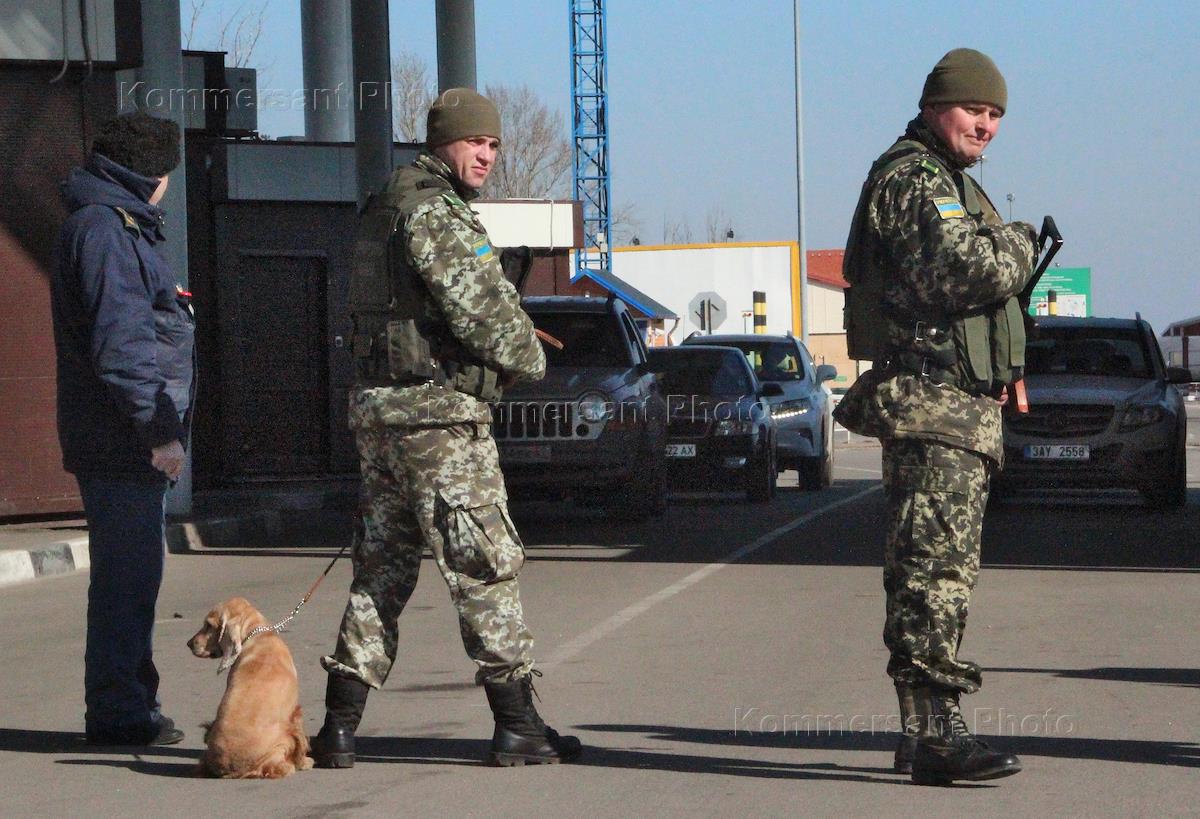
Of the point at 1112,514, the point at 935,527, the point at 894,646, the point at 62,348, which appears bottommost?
the point at 1112,514

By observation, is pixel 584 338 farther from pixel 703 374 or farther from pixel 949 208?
pixel 949 208

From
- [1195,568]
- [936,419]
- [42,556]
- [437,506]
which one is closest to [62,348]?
[437,506]

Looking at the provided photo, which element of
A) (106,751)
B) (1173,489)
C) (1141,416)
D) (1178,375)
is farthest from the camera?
(1178,375)

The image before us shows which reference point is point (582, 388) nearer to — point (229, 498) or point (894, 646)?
point (229, 498)

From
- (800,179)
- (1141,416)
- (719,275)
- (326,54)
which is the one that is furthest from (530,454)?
(719,275)

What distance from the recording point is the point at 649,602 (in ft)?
32.6

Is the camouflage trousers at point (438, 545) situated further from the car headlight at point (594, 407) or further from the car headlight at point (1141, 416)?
the car headlight at point (1141, 416)

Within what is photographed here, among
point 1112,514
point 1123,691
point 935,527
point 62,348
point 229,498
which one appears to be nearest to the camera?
point 935,527

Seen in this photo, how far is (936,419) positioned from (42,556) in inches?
341

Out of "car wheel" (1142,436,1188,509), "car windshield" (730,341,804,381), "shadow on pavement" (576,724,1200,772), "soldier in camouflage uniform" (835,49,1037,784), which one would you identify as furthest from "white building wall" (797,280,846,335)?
"soldier in camouflage uniform" (835,49,1037,784)

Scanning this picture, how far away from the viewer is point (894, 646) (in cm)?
525

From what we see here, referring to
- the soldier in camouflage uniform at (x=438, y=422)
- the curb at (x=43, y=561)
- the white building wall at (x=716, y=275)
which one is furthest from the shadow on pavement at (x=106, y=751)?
the white building wall at (x=716, y=275)

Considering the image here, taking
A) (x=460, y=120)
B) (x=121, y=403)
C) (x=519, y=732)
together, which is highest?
(x=460, y=120)

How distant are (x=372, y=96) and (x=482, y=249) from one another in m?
12.3
